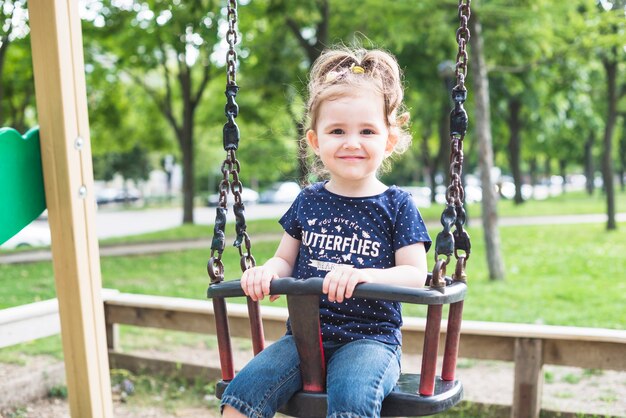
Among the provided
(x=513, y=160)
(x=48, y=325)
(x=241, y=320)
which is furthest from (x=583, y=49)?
(x=513, y=160)

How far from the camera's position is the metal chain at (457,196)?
199 centimetres

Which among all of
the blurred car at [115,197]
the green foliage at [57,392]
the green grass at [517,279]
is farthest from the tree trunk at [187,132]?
the blurred car at [115,197]

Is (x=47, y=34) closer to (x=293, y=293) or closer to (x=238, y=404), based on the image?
(x=293, y=293)

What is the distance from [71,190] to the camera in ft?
7.00

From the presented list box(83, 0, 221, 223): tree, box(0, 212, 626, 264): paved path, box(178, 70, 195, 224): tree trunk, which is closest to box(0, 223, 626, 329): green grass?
box(0, 212, 626, 264): paved path

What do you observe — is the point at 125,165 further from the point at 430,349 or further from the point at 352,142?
the point at 430,349

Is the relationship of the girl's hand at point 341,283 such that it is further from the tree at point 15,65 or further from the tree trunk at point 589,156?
the tree trunk at point 589,156

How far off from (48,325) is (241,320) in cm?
114

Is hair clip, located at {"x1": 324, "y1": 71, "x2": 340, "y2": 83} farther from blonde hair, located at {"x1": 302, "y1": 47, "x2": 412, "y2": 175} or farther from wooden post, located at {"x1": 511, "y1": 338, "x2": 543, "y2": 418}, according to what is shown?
wooden post, located at {"x1": 511, "y1": 338, "x2": 543, "y2": 418}

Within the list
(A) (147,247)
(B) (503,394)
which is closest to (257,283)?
(B) (503,394)

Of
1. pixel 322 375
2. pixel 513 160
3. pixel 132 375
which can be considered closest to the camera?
pixel 322 375

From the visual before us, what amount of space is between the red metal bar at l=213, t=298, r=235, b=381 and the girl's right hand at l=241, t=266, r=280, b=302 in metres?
0.17

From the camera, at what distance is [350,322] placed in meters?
2.23

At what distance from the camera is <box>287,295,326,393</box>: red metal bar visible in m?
1.99
